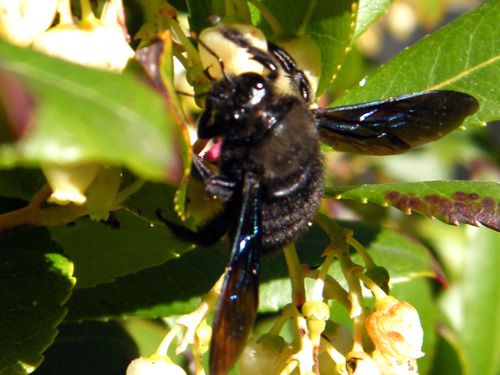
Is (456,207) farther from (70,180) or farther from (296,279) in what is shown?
(70,180)

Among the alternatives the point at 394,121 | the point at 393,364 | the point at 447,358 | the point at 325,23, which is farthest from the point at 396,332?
the point at 447,358

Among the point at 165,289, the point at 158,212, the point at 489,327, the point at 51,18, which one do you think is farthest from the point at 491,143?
the point at 51,18

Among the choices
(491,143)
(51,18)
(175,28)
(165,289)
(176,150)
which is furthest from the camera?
(491,143)

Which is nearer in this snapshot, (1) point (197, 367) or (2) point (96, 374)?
(1) point (197, 367)

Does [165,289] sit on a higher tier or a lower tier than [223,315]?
lower

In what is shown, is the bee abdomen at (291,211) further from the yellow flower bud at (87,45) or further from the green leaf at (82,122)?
the green leaf at (82,122)

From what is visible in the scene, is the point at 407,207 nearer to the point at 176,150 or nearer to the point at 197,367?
the point at 197,367
